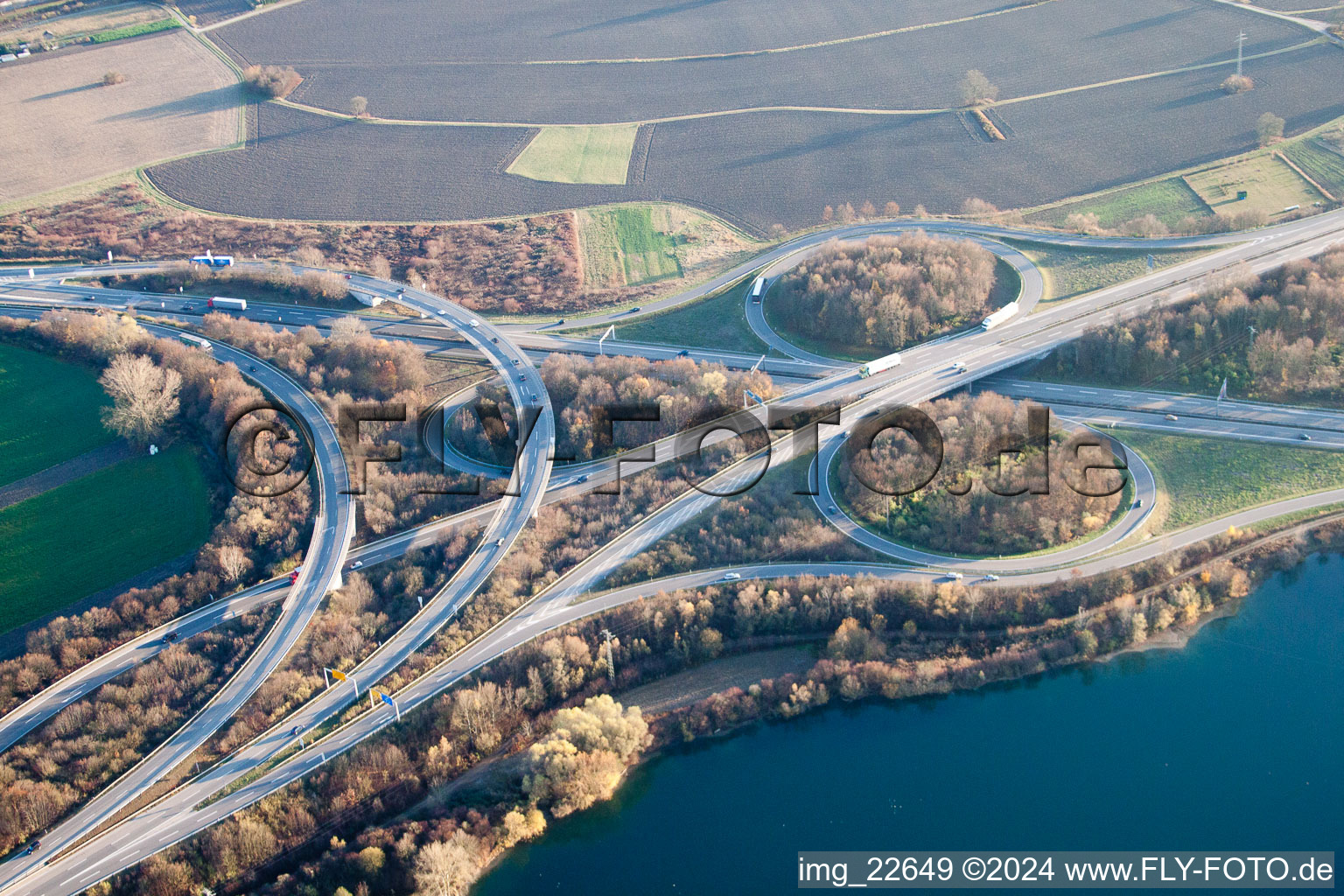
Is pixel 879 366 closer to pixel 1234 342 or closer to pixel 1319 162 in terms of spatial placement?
pixel 1234 342

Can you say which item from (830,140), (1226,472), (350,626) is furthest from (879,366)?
(830,140)

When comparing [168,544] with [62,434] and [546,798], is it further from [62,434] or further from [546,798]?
[546,798]

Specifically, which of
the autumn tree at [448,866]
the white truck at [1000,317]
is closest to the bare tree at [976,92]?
the white truck at [1000,317]

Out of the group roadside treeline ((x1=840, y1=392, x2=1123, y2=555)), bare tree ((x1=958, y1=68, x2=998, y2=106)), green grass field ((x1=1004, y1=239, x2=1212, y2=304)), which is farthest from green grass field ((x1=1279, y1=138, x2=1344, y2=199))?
roadside treeline ((x1=840, y1=392, x2=1123, y2=555))

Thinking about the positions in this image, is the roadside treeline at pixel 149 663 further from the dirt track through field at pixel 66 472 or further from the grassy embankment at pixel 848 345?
the grassy embankment at pixel 848 345

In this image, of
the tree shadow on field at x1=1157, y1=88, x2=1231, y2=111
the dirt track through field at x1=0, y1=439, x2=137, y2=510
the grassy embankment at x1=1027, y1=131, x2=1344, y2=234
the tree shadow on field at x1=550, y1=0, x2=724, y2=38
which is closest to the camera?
the dirt track through field at x1=0, y1=439, x2=137, y2=510

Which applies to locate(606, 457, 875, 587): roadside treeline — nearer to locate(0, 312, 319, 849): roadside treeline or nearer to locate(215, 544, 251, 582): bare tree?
locate(0, 312, 319, 849): roadside treeline
